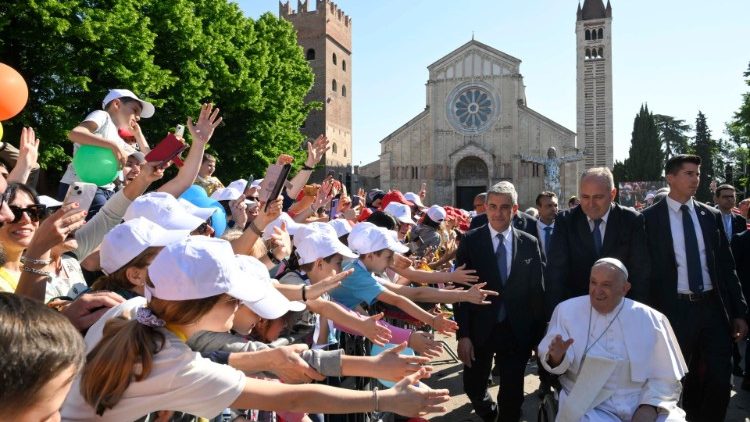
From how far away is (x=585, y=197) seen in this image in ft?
17.6

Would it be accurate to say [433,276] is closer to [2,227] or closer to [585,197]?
[585,197]

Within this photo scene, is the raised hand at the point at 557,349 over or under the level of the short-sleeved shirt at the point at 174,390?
under

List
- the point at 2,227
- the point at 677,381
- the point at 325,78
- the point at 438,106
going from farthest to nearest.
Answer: the point at 325,78, the point at 438,106, the point at 677,381, the point at 2,227

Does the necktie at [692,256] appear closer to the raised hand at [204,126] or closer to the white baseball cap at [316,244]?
the white baseball cap at [316,244]

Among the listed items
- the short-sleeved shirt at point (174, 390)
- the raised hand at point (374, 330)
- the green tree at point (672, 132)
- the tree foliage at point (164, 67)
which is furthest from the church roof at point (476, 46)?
the short-sleeved shirt at point (174, 390)

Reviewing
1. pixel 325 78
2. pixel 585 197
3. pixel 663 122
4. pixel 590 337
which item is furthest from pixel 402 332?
pixel 663 122

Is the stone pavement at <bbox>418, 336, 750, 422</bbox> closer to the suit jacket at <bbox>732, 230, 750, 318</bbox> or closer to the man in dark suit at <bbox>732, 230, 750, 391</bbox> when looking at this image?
the man in dark suit at <bbox>732, 230, 750, 391</bbox>

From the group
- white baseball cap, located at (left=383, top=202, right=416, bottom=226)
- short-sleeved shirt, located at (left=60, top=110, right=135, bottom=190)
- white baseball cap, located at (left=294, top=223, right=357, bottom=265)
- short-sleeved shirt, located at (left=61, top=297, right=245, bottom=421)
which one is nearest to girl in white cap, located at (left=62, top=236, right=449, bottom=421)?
short-sleeved shirt, located at (left=61, top=297, right=245, bottom=421)

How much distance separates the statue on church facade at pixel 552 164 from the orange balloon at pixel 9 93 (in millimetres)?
46807

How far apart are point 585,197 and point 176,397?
4.15m

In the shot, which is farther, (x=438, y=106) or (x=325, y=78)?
(x=325, y=78)

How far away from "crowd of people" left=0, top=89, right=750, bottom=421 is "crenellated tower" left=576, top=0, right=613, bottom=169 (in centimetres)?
4953

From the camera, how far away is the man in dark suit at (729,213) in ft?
28.8

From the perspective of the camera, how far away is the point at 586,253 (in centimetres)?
539
